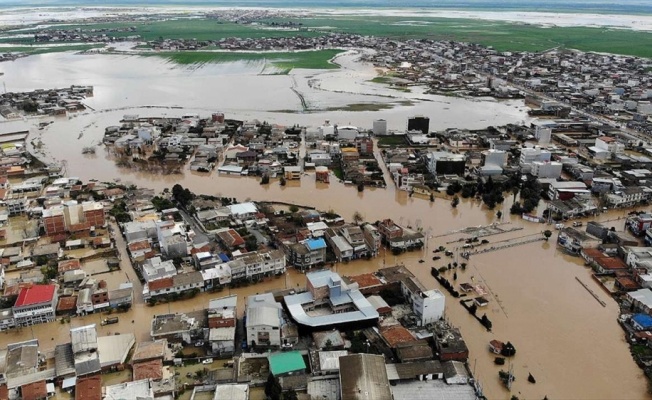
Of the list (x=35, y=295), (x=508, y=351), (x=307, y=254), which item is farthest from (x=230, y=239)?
(x=508, y=351)

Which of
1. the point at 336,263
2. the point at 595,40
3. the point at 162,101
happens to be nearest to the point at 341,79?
the point at 162,101

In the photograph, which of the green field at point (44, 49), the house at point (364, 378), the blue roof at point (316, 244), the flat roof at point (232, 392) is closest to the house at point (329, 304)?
the house at point (364, 378)

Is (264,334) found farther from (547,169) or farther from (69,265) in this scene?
(547,169)

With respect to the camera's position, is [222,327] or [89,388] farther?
[222,327]

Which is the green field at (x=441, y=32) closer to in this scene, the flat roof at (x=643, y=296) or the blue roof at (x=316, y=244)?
the flat roof at (x=643, y=296)

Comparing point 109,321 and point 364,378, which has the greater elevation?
point 364,378

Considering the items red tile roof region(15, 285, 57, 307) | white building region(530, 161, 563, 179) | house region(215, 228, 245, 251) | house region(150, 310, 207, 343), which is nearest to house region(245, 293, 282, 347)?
house region(150, 310, 207, 343)
